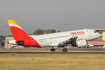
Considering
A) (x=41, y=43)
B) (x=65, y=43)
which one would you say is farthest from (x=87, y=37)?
(x=41, y=43)

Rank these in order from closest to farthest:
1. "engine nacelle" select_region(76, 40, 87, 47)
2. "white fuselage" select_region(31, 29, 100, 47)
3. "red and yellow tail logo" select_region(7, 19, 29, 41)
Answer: "red and yellow tail logo" select_region(7, 19, 29, 41)
"engine nacelle" select_region(76, 40, 87, 47)
"white fuselage" select_region(31, 29, 100, 47)

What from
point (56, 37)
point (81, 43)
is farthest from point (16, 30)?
point (81, 43)

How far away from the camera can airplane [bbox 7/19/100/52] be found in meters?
44.7

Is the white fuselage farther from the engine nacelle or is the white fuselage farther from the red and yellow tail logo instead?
the red and yellow tail logo

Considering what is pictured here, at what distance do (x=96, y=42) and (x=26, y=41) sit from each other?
301 feet

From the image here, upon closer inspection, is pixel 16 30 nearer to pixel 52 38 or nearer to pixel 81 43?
pixel 52 38

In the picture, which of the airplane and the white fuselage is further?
the white fuselage

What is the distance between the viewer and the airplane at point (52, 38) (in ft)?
147

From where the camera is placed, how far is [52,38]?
46.9 m

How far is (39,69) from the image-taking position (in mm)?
18562

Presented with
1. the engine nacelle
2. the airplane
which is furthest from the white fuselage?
the engine nacelle

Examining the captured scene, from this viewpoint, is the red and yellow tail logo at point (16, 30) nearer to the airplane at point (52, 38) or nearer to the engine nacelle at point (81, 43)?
the airplane at point (52, 38)

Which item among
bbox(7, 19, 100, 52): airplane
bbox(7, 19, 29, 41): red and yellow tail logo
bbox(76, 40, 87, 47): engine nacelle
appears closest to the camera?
bbox(7, 19, 29, 41): red and yellow tail logo

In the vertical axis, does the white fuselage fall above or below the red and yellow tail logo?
below
